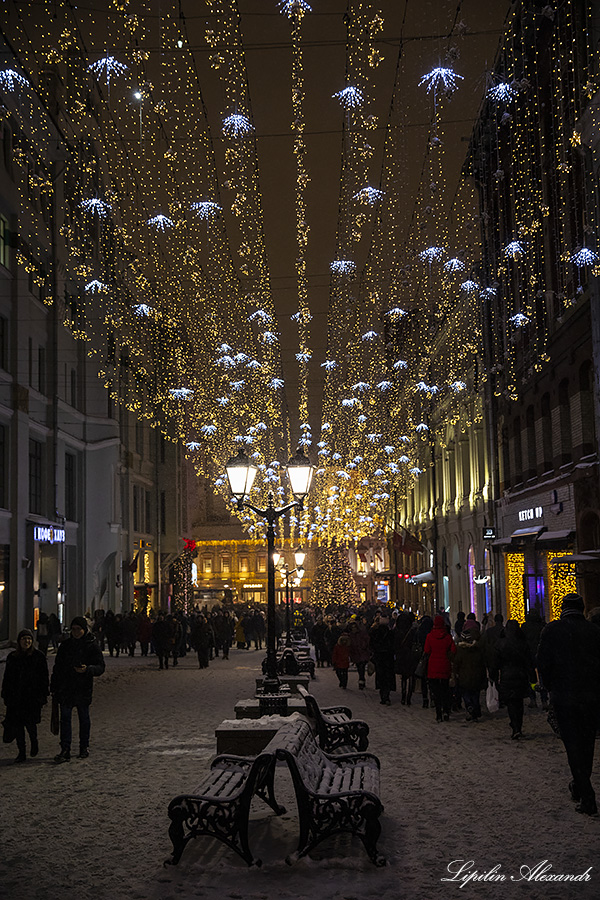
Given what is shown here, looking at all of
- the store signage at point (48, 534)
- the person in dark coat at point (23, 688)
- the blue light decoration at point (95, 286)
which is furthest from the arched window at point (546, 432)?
the person in dark coat at point (23, 688)

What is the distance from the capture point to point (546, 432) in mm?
30219

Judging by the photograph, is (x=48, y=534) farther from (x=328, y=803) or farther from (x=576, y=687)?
(x=328, y=803)

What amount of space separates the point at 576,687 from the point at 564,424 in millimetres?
19815

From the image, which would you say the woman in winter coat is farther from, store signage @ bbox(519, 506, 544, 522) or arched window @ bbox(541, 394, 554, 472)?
arched window @ bbox(541, 394, 554, 472)

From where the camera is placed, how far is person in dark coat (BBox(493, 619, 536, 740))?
46.6ft

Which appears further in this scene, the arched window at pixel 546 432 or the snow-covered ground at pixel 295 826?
the arched window at pixel 546 432

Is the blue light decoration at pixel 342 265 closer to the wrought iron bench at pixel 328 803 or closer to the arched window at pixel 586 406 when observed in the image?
the arched window at pixel 586 406

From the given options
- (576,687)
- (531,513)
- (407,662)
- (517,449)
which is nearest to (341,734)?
(576,687)

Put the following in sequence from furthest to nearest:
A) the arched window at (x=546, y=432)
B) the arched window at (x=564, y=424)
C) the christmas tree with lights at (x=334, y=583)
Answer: the christmas tree with lights at (x=334, y=583)
the arched window at (x=546, y=432)
the arched window at (x=564, y=424)

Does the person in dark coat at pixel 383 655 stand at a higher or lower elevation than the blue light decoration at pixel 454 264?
lower

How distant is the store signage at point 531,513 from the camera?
98.1 ft

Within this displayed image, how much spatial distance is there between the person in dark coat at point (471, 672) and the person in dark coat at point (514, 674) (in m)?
1.69

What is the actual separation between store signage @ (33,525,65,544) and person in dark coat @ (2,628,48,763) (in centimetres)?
2148

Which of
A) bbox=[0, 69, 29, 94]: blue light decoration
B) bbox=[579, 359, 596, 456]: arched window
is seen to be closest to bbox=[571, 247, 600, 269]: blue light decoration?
bbox=[579, 359, 596, 456]: arched window
